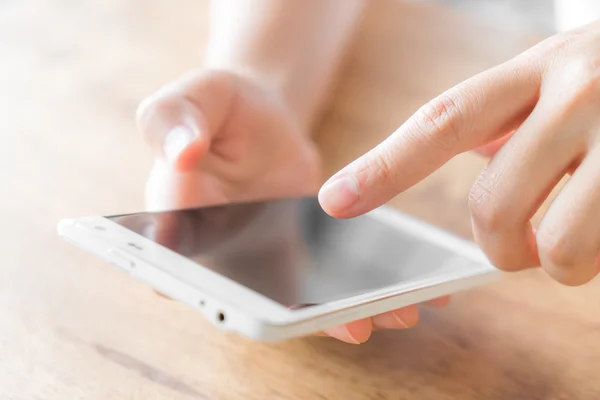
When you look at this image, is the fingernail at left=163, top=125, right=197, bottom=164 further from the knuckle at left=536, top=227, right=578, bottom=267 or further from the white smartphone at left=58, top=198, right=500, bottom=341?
the knuckle at left=536, top=227, right=578, bottom=267

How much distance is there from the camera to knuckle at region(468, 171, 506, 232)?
42 centimetres

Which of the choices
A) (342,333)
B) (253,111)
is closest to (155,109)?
(253,111)

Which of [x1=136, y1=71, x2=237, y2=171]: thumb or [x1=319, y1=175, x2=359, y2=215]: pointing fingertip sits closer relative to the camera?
A: [x1=319, y1=175, x2=359, y2=215]: pointing fingertip

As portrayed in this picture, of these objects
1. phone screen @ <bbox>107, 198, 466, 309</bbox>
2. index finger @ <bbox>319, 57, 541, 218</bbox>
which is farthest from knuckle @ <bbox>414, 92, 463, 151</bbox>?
phone screen @ <bbox>107, 198, 466, 309</bbox>

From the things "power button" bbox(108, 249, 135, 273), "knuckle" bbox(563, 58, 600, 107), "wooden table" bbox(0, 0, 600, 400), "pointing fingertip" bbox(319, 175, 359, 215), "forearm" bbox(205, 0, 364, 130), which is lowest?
"wooden table" bbox(0, 0, 600, 400)

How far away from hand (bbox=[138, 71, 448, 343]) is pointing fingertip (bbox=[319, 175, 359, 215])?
9 centimetres

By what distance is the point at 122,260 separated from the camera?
37 centimetres

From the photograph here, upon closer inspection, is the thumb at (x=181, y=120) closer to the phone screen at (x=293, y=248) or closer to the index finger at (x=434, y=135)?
the phone screen at (x=293, y=248)

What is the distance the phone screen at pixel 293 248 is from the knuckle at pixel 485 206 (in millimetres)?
69

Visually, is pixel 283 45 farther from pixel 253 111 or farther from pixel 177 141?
pixel 177 141

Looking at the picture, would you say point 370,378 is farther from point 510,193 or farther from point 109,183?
point 109,183

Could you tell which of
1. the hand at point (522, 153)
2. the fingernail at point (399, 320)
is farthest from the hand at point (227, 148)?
the hand at point (522, 153)

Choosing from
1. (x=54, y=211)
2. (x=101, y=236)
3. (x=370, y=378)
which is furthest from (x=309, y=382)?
(x=54, y=211)

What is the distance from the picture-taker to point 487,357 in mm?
484
